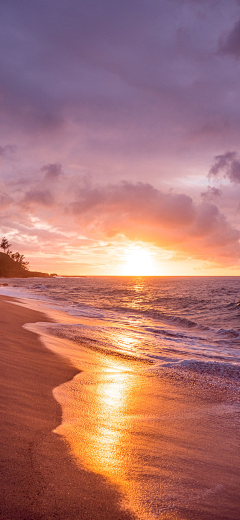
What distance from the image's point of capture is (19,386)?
517 centimetres

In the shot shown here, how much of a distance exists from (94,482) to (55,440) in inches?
35.7

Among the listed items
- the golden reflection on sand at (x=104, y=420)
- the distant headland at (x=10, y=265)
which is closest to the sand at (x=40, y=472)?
the golden reflection on sand at (x=104, y=420)

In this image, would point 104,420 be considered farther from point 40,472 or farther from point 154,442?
point 40,472

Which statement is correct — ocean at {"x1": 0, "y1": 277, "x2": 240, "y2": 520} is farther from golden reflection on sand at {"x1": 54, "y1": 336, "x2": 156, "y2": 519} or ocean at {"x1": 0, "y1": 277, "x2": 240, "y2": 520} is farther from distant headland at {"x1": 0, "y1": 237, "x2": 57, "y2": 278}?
distant headland at {"x1": 0, "y1": 237, "x2": 57, "y2": 278}

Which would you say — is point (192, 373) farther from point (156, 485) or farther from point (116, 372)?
point (156, 485)

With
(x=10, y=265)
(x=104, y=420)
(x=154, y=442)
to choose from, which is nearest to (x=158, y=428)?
(x=154, y=442)

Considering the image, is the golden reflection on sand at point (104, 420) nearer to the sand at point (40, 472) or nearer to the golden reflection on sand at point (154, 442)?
the golden reflection on sand at point (154, 442)

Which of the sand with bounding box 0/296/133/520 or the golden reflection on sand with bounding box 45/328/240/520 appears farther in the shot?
the golden reflection on sand with bounding box 45/328/240/520

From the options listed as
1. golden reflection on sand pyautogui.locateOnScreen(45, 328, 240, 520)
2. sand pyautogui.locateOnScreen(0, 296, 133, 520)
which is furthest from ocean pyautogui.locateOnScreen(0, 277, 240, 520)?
sand pyautogui.locateOnScreen(0, 296, 133, 520)

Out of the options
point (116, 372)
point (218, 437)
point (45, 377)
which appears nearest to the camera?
point (218, 437)

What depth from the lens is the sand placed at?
2420 mm

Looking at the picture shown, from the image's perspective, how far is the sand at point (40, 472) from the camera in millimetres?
2420

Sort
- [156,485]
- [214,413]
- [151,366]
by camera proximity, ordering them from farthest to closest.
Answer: [151,366] → [214,413] → [156,485]

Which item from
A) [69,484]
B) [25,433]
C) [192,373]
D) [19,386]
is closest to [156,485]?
[69,484]
